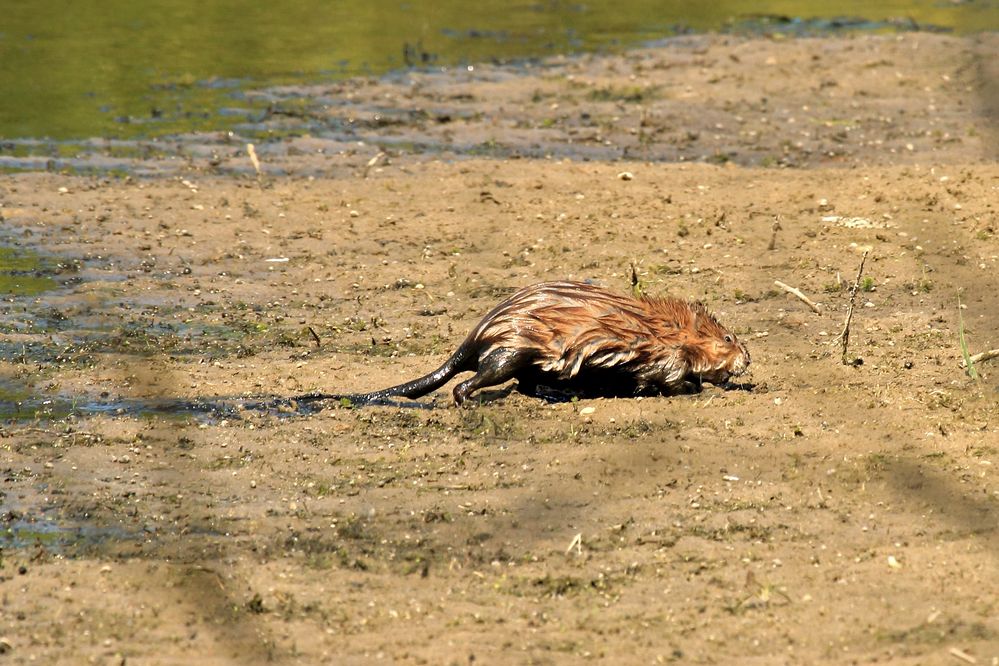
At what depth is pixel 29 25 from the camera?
1728cm

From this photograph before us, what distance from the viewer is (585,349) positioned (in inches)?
279

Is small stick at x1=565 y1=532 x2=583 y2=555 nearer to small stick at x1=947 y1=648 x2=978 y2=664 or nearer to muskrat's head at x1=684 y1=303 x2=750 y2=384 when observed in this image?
small stick at x1=947 y1=648 x2=978 y2=664

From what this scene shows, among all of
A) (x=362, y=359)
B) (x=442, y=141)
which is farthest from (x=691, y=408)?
(x=442, y=141)

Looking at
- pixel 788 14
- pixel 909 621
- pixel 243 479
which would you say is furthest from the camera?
pixel 788 14

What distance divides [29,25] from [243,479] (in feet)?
41.3

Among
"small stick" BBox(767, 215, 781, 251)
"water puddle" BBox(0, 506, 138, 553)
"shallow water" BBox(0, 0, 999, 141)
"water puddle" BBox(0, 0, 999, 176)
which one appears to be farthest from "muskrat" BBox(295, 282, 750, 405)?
"shallow water" BBox(0, 0, 999, 141)

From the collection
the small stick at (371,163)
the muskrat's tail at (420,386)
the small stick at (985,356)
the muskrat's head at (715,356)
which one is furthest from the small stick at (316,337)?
the small stick at (371,163)

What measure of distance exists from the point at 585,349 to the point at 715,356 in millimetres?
657

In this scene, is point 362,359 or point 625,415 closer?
point 625,415

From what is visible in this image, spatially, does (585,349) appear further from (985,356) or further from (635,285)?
(985,356)

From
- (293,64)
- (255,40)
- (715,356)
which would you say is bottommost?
(715,356)

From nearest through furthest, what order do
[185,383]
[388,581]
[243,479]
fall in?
[388,581] < [243,479] < [185,383]

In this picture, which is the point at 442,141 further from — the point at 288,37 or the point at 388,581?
the point at 388,581

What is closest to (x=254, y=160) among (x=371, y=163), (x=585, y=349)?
(x=371, y=163)
